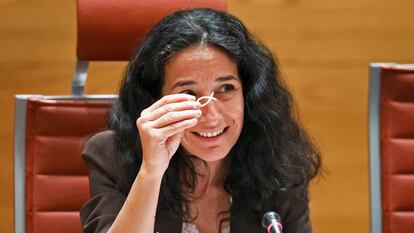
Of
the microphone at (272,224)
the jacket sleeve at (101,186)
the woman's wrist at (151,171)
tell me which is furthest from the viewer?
the jacket sleeve at (101,186)

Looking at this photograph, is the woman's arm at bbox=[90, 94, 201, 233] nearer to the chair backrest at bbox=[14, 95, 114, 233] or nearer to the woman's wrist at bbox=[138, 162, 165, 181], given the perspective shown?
the woman's wrist at bbox=[138, 162, 165, 181]

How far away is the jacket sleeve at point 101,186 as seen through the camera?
47.7 inches

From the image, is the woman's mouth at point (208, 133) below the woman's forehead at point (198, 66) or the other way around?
below

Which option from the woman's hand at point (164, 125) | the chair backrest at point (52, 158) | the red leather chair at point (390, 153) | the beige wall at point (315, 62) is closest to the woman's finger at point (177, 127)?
the woman's hand at point (164, 125)

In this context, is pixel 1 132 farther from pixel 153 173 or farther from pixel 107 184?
pixel 153 173

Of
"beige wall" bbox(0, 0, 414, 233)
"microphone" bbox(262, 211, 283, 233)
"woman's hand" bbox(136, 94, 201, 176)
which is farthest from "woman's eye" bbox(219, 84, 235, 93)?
"beige wall" bbox(0, 0, 414, 233)

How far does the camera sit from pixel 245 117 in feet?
4.25

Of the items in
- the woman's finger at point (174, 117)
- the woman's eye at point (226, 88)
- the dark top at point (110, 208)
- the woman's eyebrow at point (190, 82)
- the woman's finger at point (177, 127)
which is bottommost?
the dark top at point (110, 208)

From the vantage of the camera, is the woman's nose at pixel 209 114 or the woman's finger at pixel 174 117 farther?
the woman's nose at pixel 209 114

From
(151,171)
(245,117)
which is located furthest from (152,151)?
(245,117)

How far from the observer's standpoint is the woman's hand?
103 cm

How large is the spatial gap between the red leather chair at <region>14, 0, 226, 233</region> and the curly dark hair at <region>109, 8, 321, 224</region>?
9cm

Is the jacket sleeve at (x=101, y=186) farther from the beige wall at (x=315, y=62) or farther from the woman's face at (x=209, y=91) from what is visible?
the beige wall at (x=315, y=62)

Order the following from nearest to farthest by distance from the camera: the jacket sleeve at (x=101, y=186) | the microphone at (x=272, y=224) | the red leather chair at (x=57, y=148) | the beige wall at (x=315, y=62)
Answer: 1. the microphone at (x=272, y=224)
2. the jacket sleeve at (x=101, y=186)
3. the red leather chair at (x=57, y=148)
4. the beige wall at (x=315, y=62)
